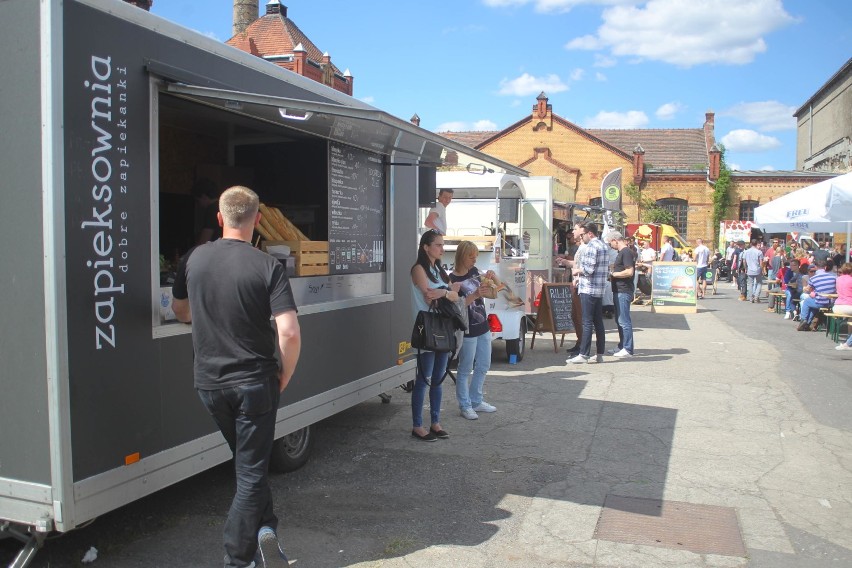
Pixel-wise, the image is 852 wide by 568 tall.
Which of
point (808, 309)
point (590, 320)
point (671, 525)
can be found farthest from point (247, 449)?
point (808, 309)

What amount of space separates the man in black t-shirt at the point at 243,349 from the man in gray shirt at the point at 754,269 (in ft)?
64.0

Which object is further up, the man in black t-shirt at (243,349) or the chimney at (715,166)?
the chimney at (715,166)

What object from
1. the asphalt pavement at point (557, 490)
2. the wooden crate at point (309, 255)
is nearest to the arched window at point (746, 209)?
the asphalt pavement at point (557, 490)

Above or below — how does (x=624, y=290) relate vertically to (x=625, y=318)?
above

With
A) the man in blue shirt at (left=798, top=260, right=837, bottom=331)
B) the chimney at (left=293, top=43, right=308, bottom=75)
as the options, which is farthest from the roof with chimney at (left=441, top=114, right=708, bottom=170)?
the man in blue shirt at (left=798, top=260, right=837, bottom=331)

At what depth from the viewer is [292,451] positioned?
5.30m

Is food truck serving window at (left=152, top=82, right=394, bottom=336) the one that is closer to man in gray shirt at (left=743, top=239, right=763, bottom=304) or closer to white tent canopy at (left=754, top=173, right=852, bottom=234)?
white tent canopy at (left=754, top=173, right=852, bottom=234)

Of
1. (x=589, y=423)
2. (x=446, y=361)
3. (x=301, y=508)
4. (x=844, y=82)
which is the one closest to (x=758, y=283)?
(x=589, y=423)

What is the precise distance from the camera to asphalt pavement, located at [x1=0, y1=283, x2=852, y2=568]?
4059 millimetres

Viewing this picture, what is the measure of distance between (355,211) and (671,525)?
129 inches

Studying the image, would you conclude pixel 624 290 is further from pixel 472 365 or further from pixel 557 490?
pixel 557 490

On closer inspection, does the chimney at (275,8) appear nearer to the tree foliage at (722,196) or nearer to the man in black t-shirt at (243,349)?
the tree foliage at (722,196)

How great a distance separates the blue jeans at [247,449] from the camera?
335 cm

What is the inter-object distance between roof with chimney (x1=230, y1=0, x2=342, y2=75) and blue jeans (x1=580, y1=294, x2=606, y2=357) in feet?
95.3
